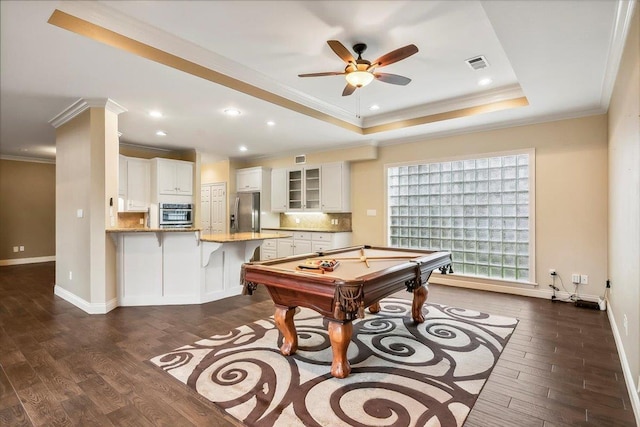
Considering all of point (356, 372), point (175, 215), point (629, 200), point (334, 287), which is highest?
point (629, 200)

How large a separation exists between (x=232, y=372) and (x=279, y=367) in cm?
37

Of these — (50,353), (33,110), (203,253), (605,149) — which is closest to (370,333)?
(203,253)

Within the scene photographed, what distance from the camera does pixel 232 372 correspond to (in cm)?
257

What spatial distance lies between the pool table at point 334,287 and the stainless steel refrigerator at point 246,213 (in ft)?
16.2

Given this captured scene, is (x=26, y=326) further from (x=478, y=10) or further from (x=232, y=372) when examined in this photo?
(x=478, y=10)

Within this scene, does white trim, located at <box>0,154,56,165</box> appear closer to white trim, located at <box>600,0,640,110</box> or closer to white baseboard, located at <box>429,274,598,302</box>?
→ white baseboard, located at <box>429,274,598,302</box>

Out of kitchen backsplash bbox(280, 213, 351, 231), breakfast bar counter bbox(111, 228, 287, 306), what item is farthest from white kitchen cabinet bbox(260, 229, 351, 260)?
breakfast bar counter bbox(111, 228, 287, 306)

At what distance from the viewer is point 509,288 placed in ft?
16.7

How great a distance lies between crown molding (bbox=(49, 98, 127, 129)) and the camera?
4.03m

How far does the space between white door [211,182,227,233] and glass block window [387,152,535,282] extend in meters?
4.27

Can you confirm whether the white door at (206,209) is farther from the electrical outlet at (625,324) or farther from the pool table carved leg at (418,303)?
the electrical outlet at (625,324)

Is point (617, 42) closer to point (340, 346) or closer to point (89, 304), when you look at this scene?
point (340, 346)

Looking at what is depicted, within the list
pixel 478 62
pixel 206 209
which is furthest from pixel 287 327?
pixel 206 209

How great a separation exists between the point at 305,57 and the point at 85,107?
2947 millimetres
